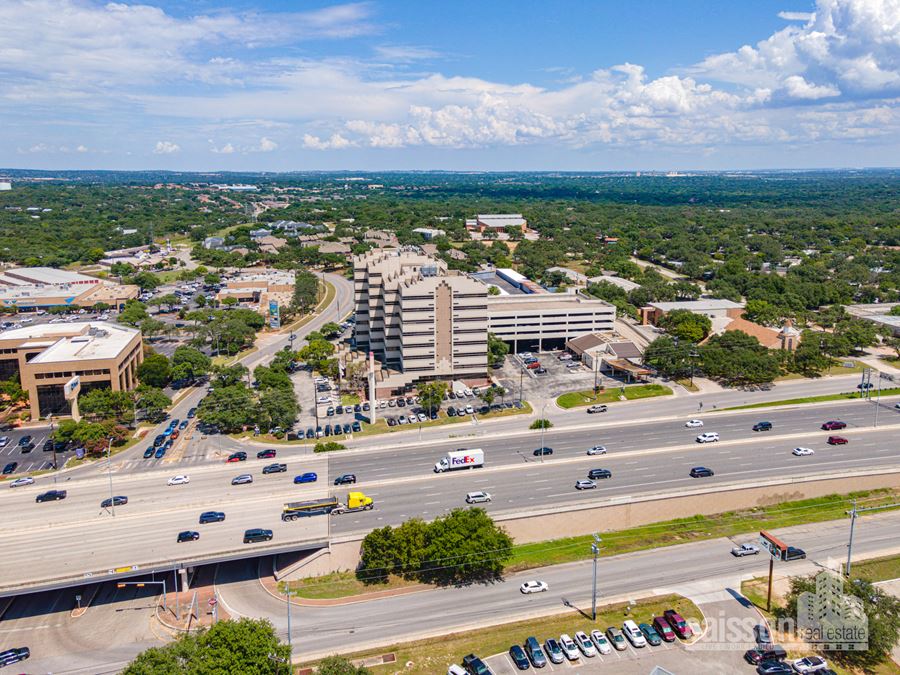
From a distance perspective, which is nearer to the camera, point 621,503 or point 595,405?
point 621,503

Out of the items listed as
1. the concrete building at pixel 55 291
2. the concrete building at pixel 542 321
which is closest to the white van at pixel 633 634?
the concrete building at pixel 542 321

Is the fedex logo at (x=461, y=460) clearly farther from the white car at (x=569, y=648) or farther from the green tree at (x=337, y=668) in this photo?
the green tree at (x=337, y=668)

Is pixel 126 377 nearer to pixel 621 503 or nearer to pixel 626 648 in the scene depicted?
pixel 621 503

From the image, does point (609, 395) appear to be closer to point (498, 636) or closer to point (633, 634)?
point (633, 634)

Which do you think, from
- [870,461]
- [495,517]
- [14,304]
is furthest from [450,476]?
[14,304]

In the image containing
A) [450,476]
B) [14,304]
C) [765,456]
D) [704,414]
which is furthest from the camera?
[14,304]

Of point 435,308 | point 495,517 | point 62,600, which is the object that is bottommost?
point 62,600
